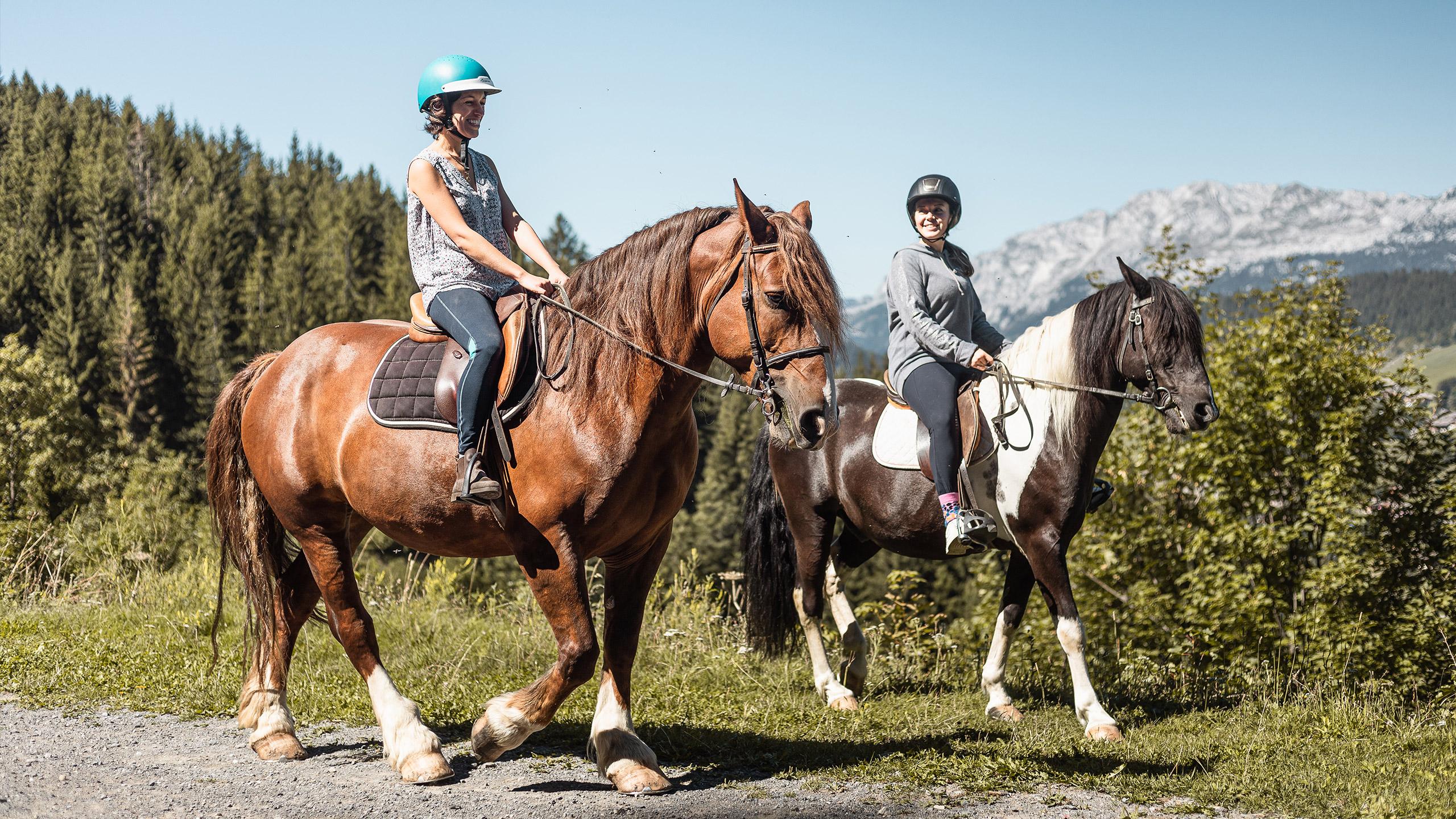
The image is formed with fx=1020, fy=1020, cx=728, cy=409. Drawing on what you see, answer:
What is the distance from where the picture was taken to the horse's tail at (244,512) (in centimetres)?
541

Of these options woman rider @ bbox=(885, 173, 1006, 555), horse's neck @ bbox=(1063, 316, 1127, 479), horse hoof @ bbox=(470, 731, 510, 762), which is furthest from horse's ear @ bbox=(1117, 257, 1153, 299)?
horse hoof @ bbox=(470, 731, 510, 762)

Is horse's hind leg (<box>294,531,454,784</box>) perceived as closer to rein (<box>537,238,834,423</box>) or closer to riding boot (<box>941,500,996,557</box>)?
rein (<box>537,238,834,423</box>)

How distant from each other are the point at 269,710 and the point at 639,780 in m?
2.10

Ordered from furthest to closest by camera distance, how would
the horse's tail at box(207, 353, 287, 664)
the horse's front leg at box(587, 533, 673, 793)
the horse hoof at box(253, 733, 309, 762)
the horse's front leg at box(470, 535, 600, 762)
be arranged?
the horse's tail at box(207, 353, 287, 664) < the horse hoof at box(253, 733, 309, 762) < the horse's front leg at box(587, 533, 673, 793) < the horse's front leg at box(470, 535, 600, 762)

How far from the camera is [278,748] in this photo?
494cm

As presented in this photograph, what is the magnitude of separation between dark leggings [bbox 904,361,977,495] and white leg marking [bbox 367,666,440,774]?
3163mm

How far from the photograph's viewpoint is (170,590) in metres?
8.98

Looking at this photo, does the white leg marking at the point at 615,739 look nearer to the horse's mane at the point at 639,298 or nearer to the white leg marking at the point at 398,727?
the white leg marking at the point at 398,727

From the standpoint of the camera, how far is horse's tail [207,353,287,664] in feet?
17.7

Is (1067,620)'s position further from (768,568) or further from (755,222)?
(755,222)

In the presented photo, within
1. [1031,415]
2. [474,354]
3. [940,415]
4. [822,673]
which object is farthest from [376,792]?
[1031,415]

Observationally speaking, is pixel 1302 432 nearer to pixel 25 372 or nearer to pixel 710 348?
pixel 710 348

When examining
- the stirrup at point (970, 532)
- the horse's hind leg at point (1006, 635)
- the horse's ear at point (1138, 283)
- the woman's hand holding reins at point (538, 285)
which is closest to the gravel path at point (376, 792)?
the stirrup at point (970, 532)

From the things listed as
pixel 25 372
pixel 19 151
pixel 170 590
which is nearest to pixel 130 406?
pixel 19 151
